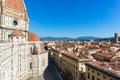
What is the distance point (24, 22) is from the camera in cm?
5412

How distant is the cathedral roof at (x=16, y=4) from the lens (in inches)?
1901

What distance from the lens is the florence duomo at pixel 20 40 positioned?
146ft

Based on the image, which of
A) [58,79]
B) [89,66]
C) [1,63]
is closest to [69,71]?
[58,79]

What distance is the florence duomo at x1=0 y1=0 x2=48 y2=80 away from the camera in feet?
146

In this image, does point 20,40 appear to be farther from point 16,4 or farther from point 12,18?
point 16,4

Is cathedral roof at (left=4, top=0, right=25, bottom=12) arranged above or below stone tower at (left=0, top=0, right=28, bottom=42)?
above

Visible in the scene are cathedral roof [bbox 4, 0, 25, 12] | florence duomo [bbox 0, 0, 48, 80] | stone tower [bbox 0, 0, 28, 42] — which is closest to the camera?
florence duomo [bbox 0, 0, 48, 80]

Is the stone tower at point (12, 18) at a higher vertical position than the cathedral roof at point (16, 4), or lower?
lower

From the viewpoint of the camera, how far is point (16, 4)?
51875 millimetres

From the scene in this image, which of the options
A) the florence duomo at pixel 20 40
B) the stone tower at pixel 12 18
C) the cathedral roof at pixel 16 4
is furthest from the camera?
the cathedral roof at pixel 16 4

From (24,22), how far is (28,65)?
527 inches

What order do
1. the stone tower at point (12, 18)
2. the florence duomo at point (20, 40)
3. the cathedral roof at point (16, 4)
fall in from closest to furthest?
the florence duomo at point (20, 40), the stone tower at point (12, 18), the cathedral roof at point (16, 4)

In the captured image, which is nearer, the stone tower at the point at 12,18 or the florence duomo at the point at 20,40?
the florence duomo at the point at 20,40

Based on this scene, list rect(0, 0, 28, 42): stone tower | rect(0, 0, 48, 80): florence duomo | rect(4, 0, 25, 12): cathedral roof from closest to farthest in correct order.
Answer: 1. rect(0, 0, 48, 80): florence duomo
2. rect(0, 0, 28, 42): stone tower
3. rect(4, 0, 25, 12): cathedral roof
